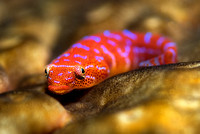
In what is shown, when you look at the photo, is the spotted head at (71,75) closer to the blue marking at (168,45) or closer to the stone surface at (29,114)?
the stone surface at (29,114)

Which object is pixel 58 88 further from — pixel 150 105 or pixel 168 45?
pixel 168 45

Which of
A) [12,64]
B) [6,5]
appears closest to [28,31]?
[12,64]

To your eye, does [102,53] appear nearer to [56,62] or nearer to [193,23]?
[56,62]

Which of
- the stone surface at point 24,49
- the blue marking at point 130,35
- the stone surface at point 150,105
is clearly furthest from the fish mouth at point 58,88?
the blue marking at point 130,35

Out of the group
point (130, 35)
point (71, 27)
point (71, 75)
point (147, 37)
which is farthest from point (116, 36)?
point (71, 75)

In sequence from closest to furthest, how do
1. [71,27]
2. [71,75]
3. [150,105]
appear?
[150,105], [71,75], [71,27]

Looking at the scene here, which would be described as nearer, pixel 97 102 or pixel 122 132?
pixel 122 132
